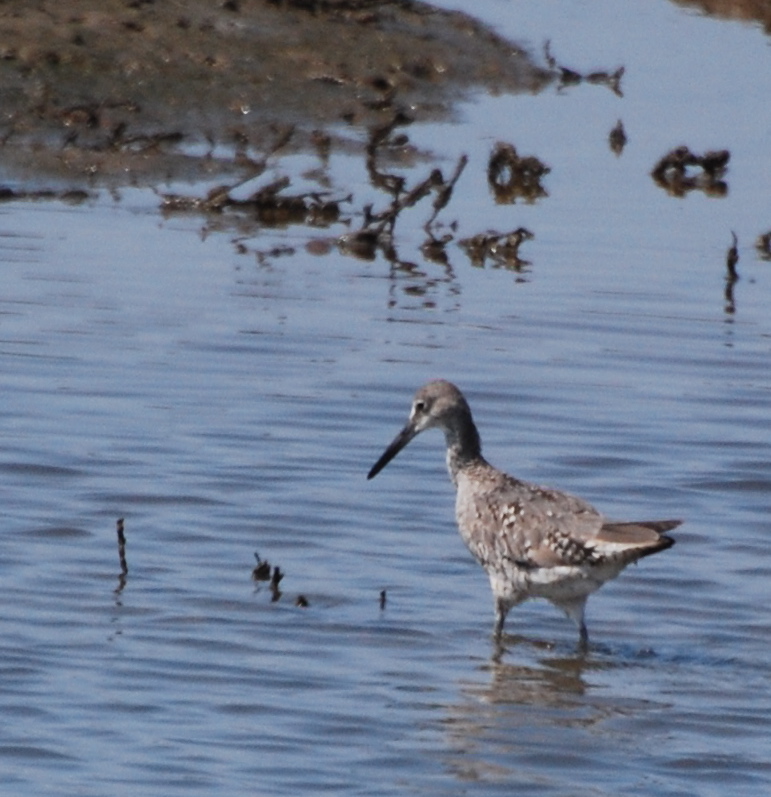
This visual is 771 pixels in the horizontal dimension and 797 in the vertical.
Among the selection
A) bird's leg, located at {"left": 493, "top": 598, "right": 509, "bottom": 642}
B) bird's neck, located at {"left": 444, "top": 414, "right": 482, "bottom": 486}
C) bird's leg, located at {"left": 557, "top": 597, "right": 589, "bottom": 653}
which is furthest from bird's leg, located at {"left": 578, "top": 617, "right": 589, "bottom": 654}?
bird's neck, located at {"left": 444, "top": 414, "right": 482, "bottom": 486}

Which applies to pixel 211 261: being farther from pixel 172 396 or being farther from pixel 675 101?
pixel 675 101

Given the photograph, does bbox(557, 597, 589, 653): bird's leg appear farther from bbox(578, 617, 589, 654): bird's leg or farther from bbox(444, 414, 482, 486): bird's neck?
bbox(444, 414, 482, 486): bird's neck

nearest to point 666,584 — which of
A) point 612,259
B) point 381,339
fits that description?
point 381,339

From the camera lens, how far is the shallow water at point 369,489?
311 inches

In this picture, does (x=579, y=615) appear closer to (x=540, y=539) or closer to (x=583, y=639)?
(x=583, y=639)

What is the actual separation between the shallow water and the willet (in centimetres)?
26

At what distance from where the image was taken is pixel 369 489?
10.8 m

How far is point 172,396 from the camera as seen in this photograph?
11758 millimetres

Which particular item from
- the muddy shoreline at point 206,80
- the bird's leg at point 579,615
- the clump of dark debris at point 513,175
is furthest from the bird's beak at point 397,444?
the clump of dark debris at point 513,175

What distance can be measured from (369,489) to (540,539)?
6.40 ft

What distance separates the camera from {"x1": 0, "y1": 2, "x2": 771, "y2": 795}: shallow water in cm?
791

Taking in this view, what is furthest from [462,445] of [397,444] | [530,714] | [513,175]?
[513,175]

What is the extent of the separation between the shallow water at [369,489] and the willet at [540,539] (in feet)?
0.85

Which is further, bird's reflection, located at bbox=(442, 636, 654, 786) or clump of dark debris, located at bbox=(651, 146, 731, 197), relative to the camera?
clump of dark debris, located at bbox=(651, 146, 731, 197)
